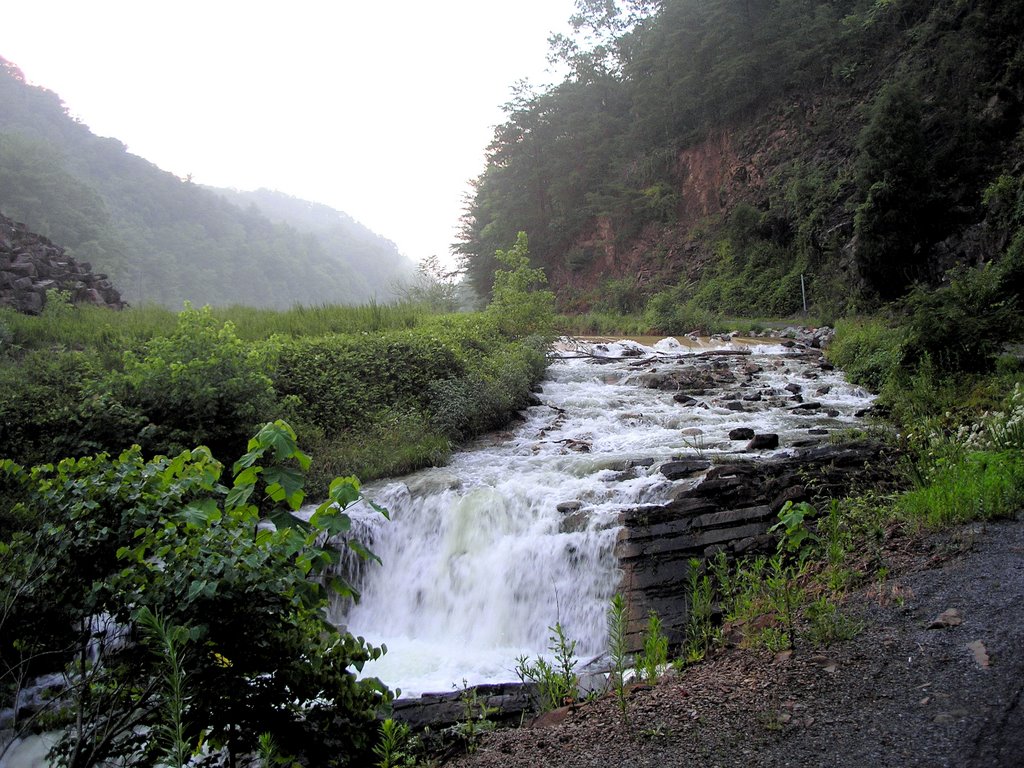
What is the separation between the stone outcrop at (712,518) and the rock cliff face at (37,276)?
46.2 ft

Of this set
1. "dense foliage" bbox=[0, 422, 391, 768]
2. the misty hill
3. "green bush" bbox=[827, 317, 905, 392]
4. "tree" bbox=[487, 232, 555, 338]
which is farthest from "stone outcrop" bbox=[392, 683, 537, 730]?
the misty hill

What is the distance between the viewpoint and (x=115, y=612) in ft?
8.68

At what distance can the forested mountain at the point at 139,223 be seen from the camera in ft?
139

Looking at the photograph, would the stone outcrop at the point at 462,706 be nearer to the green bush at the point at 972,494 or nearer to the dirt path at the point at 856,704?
the dirt path at the point at 856,704

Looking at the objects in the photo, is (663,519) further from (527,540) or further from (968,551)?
(968,551)

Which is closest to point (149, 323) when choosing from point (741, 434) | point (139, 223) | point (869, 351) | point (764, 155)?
point (741, 434)

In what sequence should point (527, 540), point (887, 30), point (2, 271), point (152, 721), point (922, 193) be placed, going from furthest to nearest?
point (887, 30) → point (922, 193) → point (2, 271) → point (527, 540) → point (152, 721)

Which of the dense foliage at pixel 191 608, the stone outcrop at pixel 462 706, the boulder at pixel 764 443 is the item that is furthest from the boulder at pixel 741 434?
the dense foliage at pixel 191 608

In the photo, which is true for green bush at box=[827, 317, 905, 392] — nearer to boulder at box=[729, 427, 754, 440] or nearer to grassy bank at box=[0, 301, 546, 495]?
boulder at box=[729, 427, 754, 440]

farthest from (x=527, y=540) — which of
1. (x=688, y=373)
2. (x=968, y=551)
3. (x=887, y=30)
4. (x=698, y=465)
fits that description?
(x=887, y=30)

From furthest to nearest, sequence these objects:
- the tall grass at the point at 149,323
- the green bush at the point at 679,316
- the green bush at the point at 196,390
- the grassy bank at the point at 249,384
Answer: the green bush at the point at 679,316, the tall grass at the point at 149,323, the green bush at the point at 196,390, the grassy bank at the point at 249,384

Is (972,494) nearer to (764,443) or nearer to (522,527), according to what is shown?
(764,443)

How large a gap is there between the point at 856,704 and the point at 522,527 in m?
4.51

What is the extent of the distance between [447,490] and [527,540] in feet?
5.64
